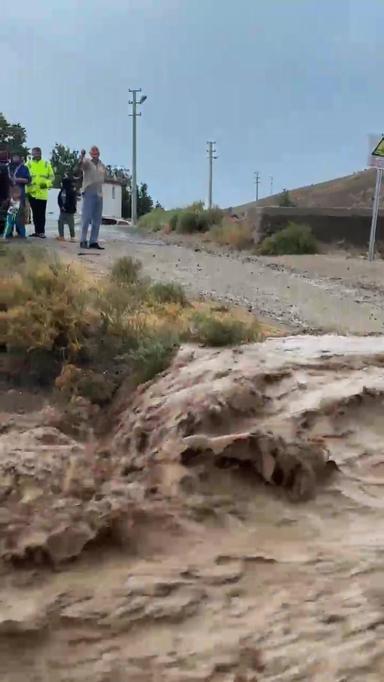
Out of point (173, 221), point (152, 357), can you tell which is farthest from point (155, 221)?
point (152, 357)

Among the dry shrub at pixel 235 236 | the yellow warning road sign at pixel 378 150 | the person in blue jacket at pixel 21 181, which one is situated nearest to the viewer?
the person in blue jacket at pixel 21 181

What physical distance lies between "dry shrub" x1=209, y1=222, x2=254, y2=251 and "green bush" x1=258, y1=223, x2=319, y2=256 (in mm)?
917

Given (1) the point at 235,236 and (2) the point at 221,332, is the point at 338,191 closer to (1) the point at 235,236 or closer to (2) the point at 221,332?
(1) the point at 235,236

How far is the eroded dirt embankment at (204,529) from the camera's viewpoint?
3.30 meters

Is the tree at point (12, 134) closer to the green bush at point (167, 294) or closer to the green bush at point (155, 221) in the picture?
the green bush at point (155, 221)

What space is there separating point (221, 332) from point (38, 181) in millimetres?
8624

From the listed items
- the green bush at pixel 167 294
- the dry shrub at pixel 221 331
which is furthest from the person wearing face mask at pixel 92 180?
the dry shrub at pixel 221 331

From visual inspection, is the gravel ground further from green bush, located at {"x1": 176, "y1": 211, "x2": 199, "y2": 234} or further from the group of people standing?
green bush, located at {"x1": 176, "y1": 211, "x2": 199, "y2": 234}

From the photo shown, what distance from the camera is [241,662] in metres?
3.24

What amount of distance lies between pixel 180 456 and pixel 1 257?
4656mm

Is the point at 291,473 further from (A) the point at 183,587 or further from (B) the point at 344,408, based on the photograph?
(A) the point at 183,587

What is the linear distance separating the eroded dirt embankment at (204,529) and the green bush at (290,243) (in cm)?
1204

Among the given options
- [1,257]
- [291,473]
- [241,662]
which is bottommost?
[241,662]

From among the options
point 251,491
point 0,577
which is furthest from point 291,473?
point 0,577
